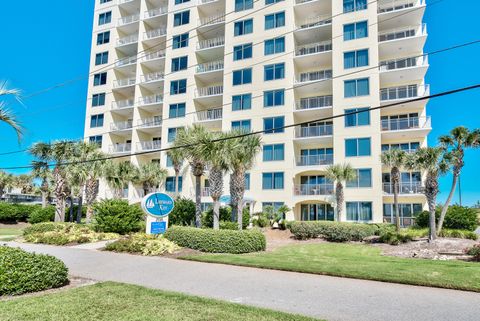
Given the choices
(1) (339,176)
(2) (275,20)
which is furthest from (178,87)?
(1) (339,176)

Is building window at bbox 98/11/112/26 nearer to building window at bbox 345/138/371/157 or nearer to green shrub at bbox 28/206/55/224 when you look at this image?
green shrub at bbox 28/206/55/224

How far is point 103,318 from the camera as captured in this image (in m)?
5.70

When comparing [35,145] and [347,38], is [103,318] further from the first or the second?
[347,38]

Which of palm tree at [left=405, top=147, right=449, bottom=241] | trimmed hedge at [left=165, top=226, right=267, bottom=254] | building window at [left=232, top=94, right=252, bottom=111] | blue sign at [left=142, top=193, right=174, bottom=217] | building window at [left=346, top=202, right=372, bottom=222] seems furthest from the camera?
building window at [left=232, top=94, right=252, bottom=111]

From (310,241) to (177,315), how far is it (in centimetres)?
1887

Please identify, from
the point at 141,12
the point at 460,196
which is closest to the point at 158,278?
the point at 141,12

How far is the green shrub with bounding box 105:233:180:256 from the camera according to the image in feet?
46.3

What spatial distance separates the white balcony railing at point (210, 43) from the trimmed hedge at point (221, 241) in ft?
94.3

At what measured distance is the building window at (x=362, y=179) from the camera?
98.9 feet

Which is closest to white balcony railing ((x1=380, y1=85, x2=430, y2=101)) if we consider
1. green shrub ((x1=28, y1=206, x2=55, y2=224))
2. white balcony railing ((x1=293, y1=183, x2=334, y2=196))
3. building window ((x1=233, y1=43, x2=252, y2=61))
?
white balcony railing ((x1=293, y1=183, x2=334, y2=196))

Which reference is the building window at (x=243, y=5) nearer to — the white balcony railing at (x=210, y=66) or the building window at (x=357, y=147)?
the white balcony railing at (x=210, y=66)

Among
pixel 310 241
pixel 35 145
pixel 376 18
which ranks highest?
pixel 376 18

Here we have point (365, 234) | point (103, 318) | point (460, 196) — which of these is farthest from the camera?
point (460, 196)

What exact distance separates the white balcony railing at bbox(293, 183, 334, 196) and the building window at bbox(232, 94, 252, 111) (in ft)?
32.5
